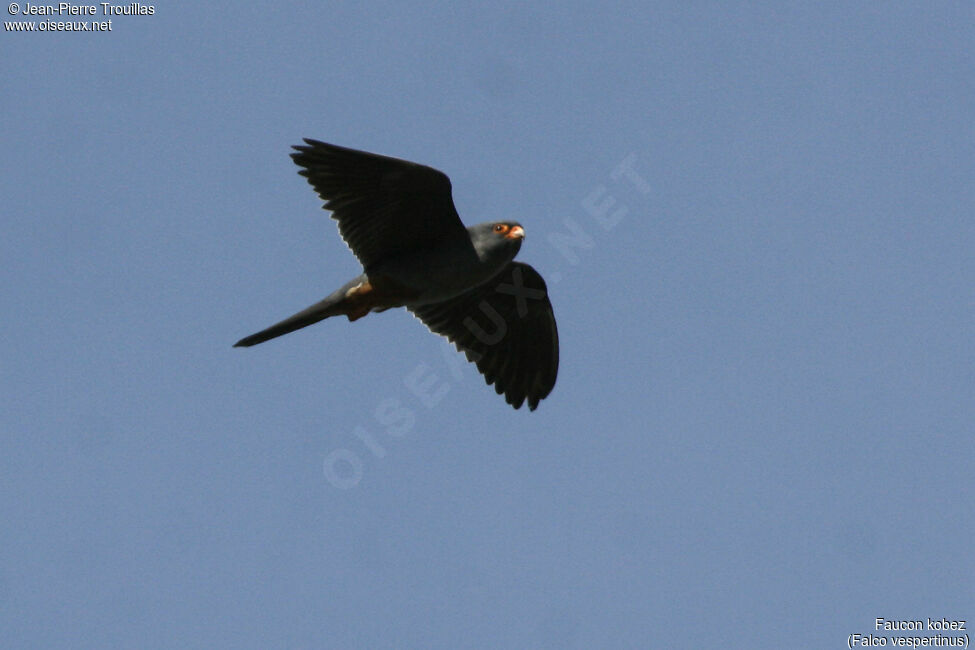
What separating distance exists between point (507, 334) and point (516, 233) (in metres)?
2.27

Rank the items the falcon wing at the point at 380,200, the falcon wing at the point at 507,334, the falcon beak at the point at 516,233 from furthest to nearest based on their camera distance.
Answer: the falcon wing at the point at 507,334 < the falcon beak at the point at 516,233 < the falcon wing at the point at 380,200

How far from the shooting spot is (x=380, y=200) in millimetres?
12781

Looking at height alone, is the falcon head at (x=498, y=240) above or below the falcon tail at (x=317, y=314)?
above

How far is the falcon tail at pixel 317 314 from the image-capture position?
41.7ft

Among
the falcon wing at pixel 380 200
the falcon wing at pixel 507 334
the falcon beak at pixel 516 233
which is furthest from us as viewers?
the falcon wing at pixel 507 334

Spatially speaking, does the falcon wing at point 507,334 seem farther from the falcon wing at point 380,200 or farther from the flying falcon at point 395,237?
the falcon wing at point 380,200

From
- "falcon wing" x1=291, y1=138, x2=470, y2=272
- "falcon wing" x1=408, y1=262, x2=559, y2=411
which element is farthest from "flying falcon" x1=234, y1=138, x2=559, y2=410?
"falcon wing" x1=408, y1=262, x2=559, y2=411

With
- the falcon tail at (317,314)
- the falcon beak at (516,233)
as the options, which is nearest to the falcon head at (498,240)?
the falcon beak at (516,233)

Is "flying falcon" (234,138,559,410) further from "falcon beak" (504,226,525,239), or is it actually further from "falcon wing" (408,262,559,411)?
"falcon wing" (408,262,559,411)

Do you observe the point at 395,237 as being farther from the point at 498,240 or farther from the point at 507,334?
the point at 507,334

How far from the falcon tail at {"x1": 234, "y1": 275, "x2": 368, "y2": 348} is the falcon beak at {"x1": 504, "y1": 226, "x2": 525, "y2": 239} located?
1.49 m

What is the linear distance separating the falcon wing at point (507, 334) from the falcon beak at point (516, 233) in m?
1.81

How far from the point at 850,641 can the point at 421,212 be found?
5.96m

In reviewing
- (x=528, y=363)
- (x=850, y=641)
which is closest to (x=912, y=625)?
(x=850, y=641)
